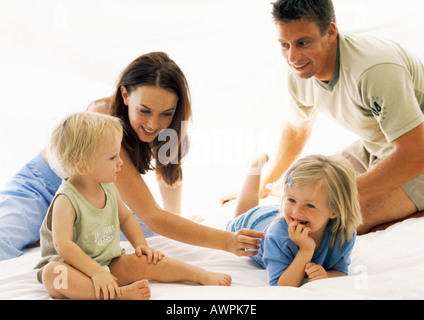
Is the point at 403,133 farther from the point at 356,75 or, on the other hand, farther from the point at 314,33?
the point at 314,33

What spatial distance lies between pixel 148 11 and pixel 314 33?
667mm

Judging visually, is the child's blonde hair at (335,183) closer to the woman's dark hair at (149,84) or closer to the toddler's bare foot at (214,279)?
the toddler's bare foot at (214,279)

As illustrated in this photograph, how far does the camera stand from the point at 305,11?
1400 millimetres

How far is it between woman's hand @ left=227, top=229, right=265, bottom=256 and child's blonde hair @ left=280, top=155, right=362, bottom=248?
12 centimetres

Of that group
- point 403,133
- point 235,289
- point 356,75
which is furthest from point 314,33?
point 235,289

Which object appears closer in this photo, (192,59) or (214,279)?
(214,279)

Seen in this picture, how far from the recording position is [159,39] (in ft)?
6.06

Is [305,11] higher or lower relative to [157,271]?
higher

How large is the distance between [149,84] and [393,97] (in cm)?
65

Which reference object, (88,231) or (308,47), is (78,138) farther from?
(308,47)

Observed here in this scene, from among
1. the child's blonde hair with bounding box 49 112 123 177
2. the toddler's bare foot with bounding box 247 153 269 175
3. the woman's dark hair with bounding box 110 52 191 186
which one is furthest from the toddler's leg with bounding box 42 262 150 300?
the toddler's bare foot with bounding box 247 153 269 175

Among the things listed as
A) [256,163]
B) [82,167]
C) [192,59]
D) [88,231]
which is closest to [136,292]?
[88,231]

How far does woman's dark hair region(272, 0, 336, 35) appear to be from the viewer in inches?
55.1

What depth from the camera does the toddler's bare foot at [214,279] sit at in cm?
107
